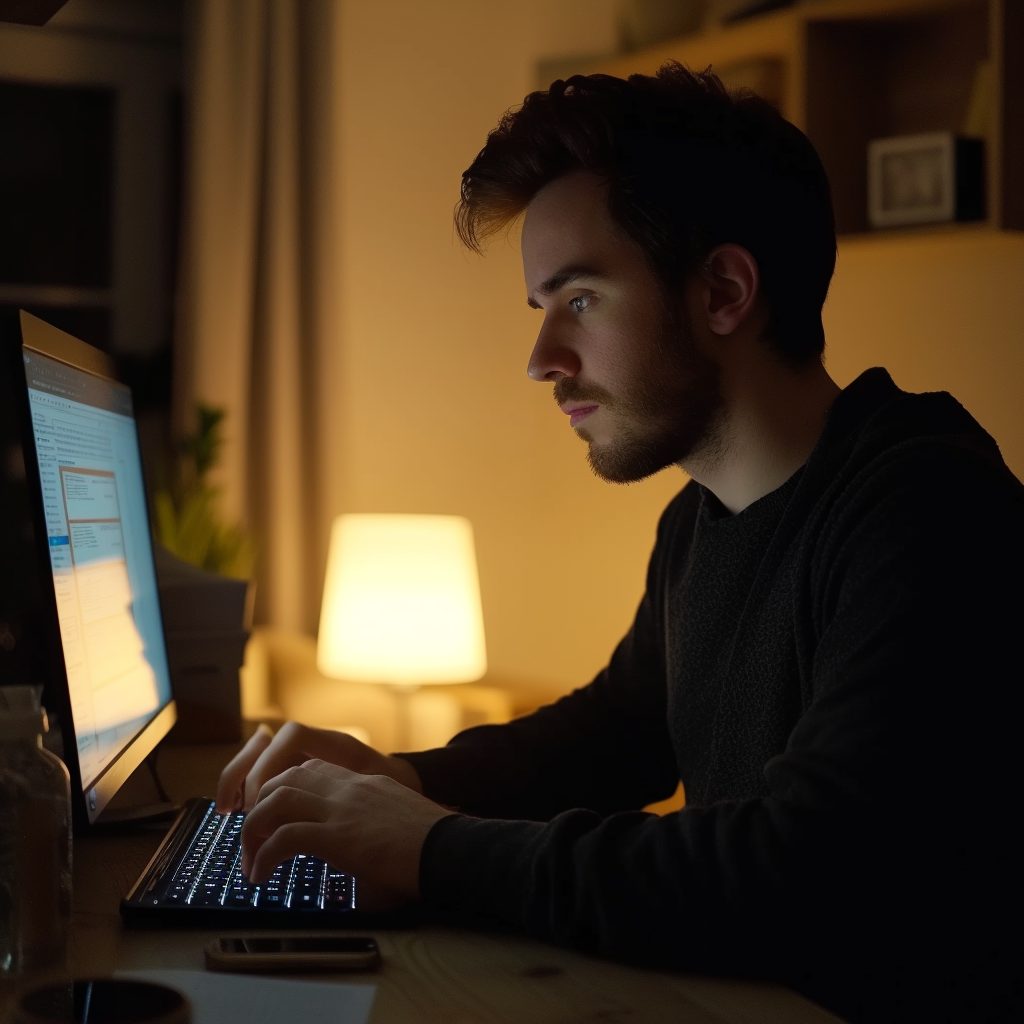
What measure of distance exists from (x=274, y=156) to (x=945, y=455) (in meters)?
2.78

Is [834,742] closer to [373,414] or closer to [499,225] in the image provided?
[499,225]

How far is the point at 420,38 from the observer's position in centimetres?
337

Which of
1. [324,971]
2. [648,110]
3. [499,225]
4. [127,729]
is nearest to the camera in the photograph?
[324,971]

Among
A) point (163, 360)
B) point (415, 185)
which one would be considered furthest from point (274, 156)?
point (163, 360)

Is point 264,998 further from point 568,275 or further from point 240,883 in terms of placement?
point 568,275

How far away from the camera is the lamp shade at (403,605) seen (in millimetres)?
2760

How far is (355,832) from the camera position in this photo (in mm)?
886

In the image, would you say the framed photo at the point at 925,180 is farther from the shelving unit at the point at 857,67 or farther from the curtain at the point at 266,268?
the curtain at the point at 266,268

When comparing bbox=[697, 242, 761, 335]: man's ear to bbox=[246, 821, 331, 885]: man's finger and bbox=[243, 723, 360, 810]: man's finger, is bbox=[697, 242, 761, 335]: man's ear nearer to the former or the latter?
bbox=[243, 723, 360, 810]: man's finger

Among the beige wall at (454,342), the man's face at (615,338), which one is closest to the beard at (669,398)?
the man's face at (615,338)

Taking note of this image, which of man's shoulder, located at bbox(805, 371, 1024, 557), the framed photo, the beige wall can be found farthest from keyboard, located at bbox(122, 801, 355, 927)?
the beige wall

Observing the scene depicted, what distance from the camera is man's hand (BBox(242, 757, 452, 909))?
872 mm

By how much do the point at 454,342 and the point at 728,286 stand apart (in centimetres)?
217

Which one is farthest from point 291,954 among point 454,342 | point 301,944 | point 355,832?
point 454,342
